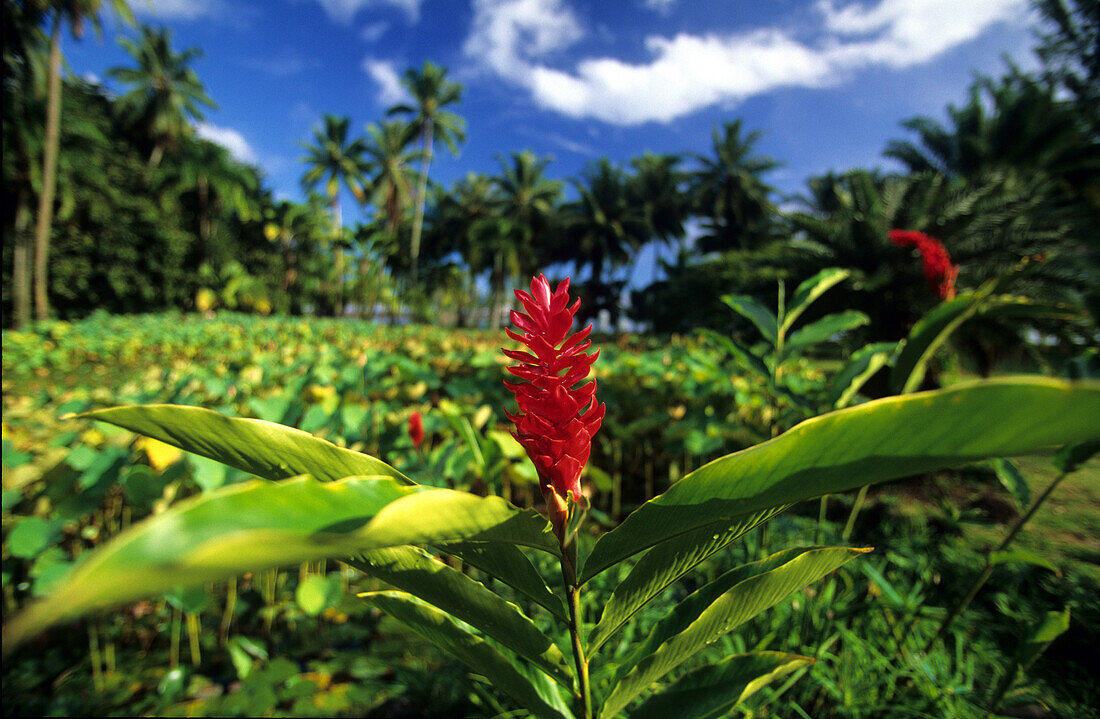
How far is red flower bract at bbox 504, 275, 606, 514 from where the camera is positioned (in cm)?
50

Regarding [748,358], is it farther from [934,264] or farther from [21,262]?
[21,262]

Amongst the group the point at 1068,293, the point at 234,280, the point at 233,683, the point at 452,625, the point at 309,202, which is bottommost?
the point at 233,683

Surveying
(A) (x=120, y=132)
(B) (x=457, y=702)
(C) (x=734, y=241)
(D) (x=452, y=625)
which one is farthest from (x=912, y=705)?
(A) (x=120, y=132)

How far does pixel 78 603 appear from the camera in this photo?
204mm

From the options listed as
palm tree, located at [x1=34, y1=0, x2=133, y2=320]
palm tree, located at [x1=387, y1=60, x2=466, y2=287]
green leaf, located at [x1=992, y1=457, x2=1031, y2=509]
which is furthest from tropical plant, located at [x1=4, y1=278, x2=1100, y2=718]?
palm tree, located at [x1=387, y1=60, x2=466, y2=287]

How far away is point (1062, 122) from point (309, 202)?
3447 cm

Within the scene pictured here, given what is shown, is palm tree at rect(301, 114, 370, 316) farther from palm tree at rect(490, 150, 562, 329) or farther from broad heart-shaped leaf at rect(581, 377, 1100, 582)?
broad heart-shaped leaf at rect(581, 377, 1100, 582)

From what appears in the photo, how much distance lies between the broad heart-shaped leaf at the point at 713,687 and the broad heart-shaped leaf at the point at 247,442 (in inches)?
18.8

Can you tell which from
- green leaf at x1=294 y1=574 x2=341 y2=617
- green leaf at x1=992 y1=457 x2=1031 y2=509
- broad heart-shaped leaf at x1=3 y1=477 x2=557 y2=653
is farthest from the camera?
green leaf at x1=294 y1=574 x2=341 y2=617

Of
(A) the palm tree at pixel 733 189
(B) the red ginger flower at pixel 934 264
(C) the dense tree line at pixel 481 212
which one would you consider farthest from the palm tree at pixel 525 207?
(B) the red ginger flower at pixel 934 264

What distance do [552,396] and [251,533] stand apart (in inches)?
12.6

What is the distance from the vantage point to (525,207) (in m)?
27.8

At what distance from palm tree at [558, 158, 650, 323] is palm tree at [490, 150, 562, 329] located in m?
1.39

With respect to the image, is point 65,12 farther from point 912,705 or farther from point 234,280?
point 912,705
